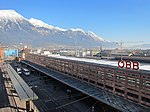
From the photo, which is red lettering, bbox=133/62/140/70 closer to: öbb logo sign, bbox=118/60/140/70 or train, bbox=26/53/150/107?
öbb logo sign, bbox=118/60/140/70

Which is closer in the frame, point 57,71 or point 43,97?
point 43,97

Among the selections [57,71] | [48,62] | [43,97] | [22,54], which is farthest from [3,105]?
[22,54]

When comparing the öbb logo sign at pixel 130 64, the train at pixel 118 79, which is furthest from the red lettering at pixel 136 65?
the train at pixel 118 79

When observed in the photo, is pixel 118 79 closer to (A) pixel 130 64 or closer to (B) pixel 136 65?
(A) pixel 130 64

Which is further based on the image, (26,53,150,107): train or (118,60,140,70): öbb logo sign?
(118,60,140,70): öbb logo sign

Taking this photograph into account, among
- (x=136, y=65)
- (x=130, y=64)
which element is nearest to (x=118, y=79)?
(x=130, y=64)

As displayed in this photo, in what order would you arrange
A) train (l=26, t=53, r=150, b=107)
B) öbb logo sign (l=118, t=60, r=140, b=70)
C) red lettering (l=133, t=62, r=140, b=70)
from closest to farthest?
train (l=26, t=53, r=150, b=107), red lettering (l=133, t=62, r=140, b=70), öbb logo sign (l=118, t=60, r=140, b=70)

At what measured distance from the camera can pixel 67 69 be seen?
63.6 meters

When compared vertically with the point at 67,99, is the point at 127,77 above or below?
above

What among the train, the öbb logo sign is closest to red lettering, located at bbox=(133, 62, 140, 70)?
the öbb logo sign

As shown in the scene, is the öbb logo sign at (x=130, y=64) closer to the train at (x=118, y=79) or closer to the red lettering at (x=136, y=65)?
the red lettering at (x=136, y=65)

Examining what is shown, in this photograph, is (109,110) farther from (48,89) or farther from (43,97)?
(48,89)

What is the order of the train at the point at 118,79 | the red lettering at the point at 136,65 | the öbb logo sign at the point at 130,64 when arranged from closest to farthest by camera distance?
the train at the point at 118,79 < the red lettering at the point at 136,65 < the öbb logo sign at the point at 130,64

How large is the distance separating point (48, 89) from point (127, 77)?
31.3 metres
